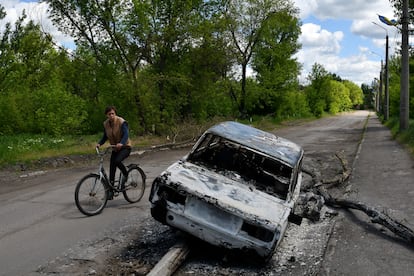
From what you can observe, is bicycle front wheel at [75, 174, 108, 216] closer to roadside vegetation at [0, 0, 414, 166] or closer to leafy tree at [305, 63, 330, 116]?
roadside vegetation at [0, 0, 414, 166]

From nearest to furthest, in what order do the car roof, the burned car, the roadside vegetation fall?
the burned car → the car roof → the roadside vegetation

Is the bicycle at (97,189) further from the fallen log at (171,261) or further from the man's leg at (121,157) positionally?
the fallen log at (171,261)

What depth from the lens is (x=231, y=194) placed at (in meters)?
5.99

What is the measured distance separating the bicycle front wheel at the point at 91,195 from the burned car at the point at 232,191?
1.99 metres

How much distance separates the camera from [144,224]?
24.9ft

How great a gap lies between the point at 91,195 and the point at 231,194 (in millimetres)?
3168

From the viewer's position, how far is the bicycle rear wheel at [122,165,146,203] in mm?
9047

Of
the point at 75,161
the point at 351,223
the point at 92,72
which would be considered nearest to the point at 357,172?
the point at 351,223

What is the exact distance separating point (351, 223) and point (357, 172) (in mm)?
5812

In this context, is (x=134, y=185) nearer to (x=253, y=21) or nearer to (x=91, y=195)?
(x=91, y=195)

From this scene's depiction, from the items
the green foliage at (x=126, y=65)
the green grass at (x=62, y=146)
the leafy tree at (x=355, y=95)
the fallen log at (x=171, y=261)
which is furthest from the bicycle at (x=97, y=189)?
the leafy tree at (x=355, y=95)

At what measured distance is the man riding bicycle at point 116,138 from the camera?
865 centimetres

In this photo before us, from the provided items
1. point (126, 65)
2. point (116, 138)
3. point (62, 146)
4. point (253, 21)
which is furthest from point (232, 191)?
point (253, 21)

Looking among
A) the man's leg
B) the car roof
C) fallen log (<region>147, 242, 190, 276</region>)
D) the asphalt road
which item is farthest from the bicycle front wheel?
fallen log (<region>147, 242, 190, 276</region>)
